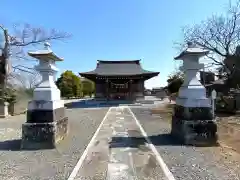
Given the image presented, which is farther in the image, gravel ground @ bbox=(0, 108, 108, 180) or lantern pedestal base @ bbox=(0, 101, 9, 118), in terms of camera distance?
lantern pedestal base @ bbox=(0, 101, 9, 118)

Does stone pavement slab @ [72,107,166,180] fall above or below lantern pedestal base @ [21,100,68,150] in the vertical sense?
below

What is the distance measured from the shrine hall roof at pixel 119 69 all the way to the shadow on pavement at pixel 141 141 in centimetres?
2122

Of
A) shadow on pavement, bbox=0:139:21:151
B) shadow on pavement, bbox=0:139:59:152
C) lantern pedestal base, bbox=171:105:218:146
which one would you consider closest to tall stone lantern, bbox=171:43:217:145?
lantern pedestal base, bbox=171:105:218:146

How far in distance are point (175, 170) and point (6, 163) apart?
11.9 ft

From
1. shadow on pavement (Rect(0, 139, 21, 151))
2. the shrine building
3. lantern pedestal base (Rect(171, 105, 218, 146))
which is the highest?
the shrine building

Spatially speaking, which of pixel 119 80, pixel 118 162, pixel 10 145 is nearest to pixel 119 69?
pixel 119 80

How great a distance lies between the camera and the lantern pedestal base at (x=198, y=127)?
693cm

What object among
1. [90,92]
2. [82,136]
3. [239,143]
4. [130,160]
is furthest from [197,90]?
[90,92]

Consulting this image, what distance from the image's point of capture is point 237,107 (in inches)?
763

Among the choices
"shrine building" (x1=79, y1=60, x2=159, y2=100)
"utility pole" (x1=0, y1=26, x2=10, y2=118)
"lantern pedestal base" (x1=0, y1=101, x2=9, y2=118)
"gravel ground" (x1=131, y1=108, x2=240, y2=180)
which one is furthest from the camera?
"shrine building" (x1=79, y1=60, x2=159, y2=100)

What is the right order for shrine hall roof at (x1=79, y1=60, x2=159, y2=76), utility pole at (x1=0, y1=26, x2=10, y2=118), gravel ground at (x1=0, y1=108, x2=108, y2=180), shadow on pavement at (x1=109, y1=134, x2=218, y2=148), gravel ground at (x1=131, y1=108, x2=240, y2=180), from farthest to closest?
1. shrine hall roof at (x1=79, y1=60, x2=159, y2=76)
2. utility pole at (x1=0, y1=26, x2=10, y2=118)
3. shadow on pavement at (x1=109, y1=134, x2=218, y2=148)
4. gravel ground at (x1=0, y1=108, x2=108, y2=180)
5. gravel ground at (x1=131, y1=108, x2=240, y2=180)

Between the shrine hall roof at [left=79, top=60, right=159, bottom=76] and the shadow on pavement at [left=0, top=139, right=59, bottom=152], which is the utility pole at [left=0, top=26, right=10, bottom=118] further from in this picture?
the shadow on pavement at [left=0, top=139, right=59, bottom=152]

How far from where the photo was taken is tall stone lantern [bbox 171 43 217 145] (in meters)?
6.96

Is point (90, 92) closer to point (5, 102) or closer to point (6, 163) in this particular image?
point (5, 102)
